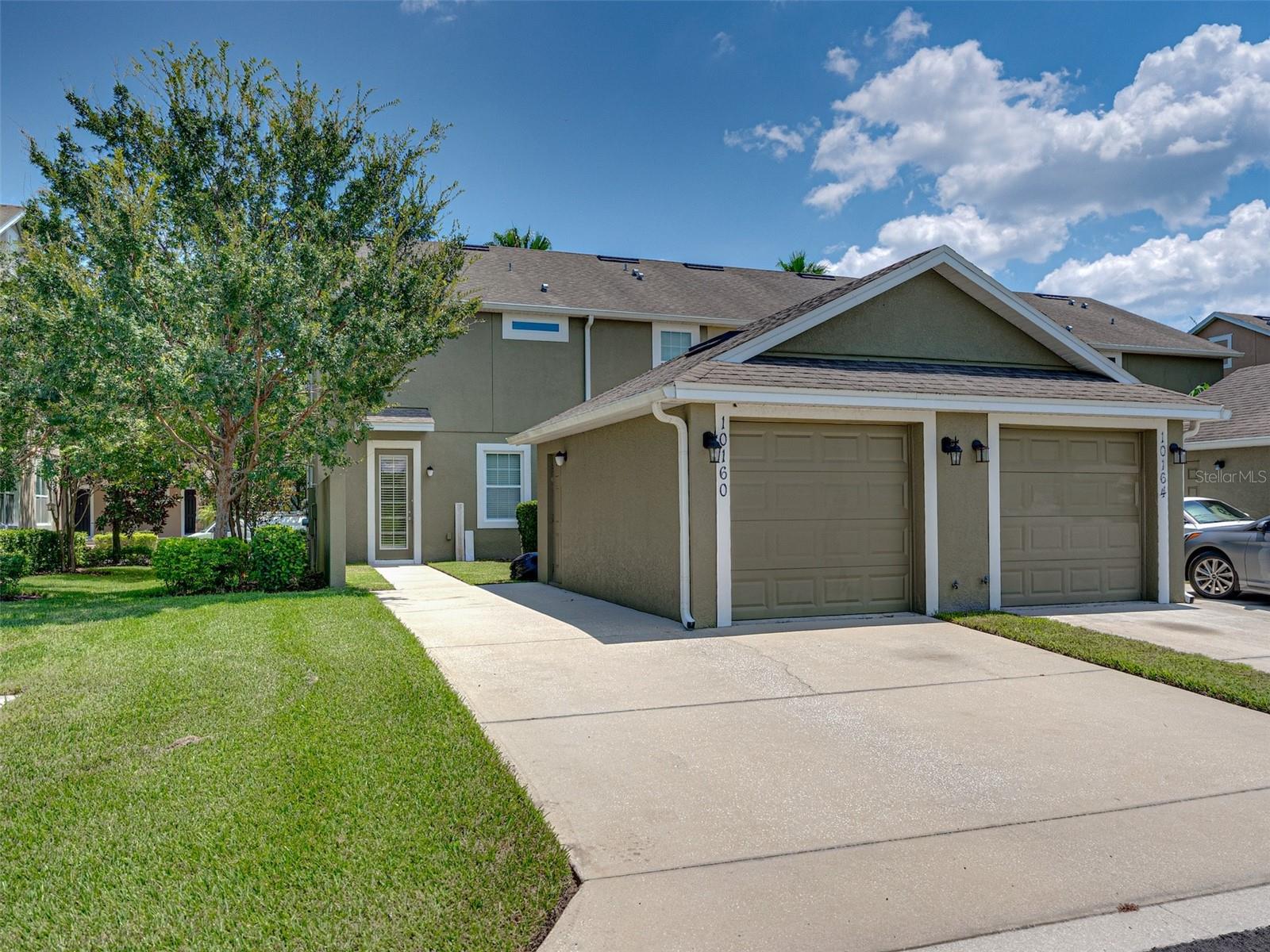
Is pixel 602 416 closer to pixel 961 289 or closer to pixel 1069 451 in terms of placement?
pixel 961 289

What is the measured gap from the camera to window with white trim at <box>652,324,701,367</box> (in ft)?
61.3

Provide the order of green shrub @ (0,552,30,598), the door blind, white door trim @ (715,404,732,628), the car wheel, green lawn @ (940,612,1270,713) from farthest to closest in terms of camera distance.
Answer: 1. the door blind
2. the car wheel
3. green shrub @ (0,552,30,598)
4. white door trim @ (715,404,732,628)
5. green lawn @ (940,612,1270,713)

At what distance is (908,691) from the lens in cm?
606

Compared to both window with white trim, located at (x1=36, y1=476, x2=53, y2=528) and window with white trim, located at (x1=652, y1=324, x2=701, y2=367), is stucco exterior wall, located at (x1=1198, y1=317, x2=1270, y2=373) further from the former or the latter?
window with white trim, located at (x1=36, y1=476, x2=53, y2=528)

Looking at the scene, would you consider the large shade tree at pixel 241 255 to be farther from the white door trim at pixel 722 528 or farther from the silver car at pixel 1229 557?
the silver car at pixel 1229 557

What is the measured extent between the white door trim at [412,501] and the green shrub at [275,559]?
5.06 meters

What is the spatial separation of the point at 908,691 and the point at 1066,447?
5.71 meters

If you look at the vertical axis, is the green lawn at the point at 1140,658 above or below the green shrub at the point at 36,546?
below

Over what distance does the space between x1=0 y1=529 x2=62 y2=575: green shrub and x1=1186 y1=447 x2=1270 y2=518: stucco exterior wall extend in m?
21.0

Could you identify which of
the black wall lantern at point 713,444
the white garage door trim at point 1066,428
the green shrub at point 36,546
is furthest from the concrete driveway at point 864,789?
the green shrub at point 36,546

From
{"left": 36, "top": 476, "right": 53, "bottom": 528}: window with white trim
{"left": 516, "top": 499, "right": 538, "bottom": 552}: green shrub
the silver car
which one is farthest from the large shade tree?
the silver car

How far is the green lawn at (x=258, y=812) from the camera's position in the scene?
280 centimetres

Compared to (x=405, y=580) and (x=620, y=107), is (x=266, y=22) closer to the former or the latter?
(x=620, y=107)

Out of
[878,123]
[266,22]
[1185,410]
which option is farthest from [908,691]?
[266,22]
